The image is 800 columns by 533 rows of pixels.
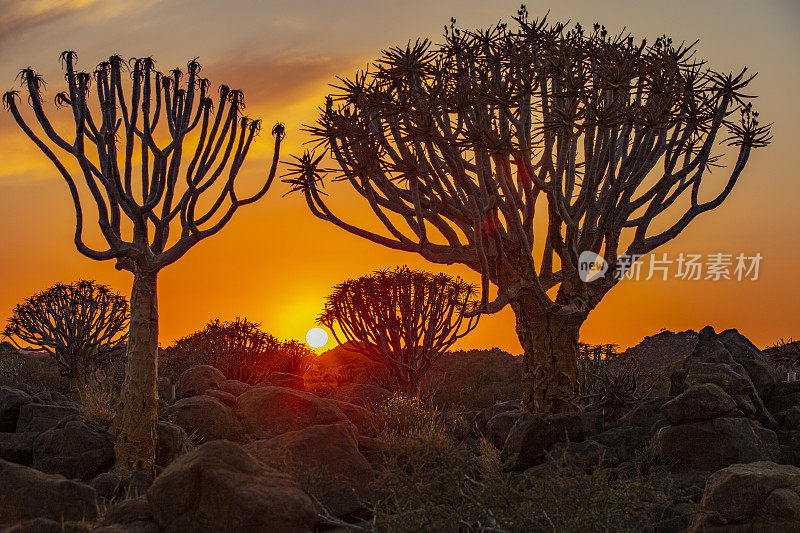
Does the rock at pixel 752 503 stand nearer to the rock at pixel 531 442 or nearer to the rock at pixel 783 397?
the rock at pixel 531 442

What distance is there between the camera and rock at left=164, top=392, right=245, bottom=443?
12.7 m

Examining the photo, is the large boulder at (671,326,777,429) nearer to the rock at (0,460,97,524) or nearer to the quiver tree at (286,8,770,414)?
the quiver tree at (286,8,770,414)

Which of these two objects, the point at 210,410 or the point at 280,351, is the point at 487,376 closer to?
the point at 280,351

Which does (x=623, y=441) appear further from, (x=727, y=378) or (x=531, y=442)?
(x=727, y=378)

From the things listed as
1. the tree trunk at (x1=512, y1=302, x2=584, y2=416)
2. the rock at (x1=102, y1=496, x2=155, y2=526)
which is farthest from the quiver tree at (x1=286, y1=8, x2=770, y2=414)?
the rock at (x1=102, y1=496, x2=155, y2=526)

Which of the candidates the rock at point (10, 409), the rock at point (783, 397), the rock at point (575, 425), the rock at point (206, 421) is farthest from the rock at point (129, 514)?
the rock at point (783, 397)

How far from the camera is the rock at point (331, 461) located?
8.18 meters

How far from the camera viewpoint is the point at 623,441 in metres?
10.6

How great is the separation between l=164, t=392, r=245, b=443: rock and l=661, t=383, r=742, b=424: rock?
6.97 meters

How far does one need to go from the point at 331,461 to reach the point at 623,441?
4306 mm

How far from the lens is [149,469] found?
34.3 ft

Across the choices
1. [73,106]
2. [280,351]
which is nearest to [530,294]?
[73,106]

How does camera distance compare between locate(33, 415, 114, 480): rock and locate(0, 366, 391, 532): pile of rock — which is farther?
locate(33, 415, 114, 480): rock

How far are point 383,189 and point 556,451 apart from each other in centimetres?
494
